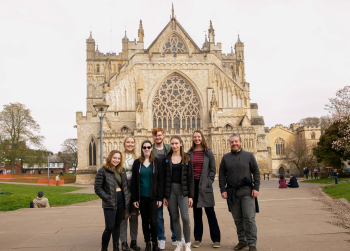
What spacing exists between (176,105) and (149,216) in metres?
30.4

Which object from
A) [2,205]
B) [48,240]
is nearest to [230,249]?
[48,240]

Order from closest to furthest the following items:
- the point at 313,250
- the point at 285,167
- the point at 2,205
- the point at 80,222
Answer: the point at 313,250, the point at 80,222, the point at 2,205, the point at 285,167

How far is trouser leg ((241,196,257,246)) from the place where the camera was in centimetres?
589

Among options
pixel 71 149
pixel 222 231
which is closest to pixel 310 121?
pixel 71 149

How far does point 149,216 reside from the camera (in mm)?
6266

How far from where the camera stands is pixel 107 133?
3325 cm

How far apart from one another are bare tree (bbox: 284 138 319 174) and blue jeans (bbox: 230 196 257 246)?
145 feet

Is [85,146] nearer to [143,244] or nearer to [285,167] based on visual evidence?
[143,244]

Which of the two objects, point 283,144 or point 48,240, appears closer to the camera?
point 48,240

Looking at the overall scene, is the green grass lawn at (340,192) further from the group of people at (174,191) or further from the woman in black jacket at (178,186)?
the woman in black jacket at (178,186)

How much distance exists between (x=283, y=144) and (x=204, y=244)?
56585mm

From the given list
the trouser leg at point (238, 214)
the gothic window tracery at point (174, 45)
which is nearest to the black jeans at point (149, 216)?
the trouser leg at point (238, 214)

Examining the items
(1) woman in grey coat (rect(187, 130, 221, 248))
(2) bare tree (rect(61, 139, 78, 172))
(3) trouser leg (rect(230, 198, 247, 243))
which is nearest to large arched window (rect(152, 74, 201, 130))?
(1) woman in grey coat (rect(187, 130, 221, 248))

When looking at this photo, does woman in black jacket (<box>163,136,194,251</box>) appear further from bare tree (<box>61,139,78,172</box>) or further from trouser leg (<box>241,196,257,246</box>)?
bare tree (<box>61,139,78,172</box>)
